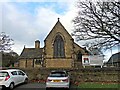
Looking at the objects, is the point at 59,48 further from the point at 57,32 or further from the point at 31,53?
the point at 31,53

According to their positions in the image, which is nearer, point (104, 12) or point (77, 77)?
point (77, 77)

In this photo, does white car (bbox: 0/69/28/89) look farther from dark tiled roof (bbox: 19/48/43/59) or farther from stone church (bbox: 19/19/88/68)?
dark tiled roof (bbox: 19/48/43/59)

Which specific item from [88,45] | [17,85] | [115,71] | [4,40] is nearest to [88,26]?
[88,45]

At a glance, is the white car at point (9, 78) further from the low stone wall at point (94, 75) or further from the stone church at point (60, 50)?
the stone church at point (60, 50)

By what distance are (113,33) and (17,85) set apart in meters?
12.8

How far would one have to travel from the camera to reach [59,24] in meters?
50.9

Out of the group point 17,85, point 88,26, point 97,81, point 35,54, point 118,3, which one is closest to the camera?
point 17,85

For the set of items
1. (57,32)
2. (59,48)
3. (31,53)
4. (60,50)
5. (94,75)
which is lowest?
(94,75)

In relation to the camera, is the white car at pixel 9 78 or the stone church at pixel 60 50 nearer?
the white car at pixel 9 78

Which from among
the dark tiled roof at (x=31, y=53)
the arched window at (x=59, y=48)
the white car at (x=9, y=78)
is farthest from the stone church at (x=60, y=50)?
the white car at (x=9, y=78)

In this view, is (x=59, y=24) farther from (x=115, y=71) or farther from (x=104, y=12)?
(x=115, y=71)

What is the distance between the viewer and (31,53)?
5697 cm

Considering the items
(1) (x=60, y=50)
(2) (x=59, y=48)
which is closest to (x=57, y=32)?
(2) (x=59, y=48)

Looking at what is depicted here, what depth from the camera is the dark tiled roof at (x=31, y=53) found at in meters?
55.4
